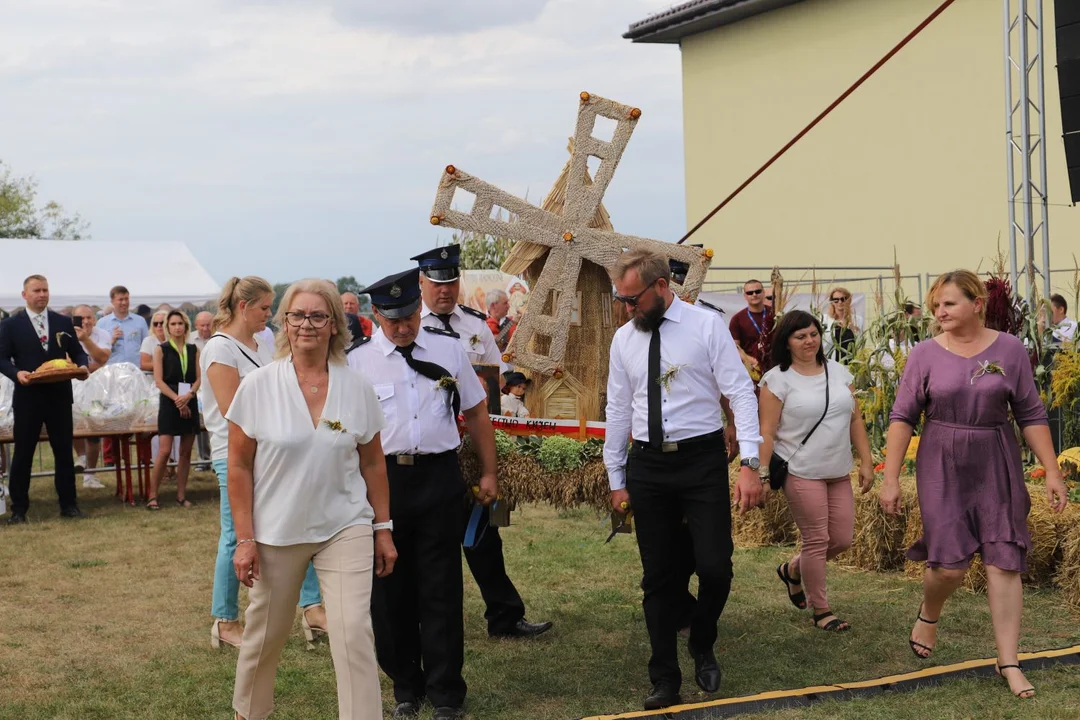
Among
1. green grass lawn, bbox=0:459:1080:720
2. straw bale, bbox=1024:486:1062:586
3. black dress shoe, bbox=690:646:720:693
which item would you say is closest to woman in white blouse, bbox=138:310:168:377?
green grass lawn, bbox=0:459:1080:720

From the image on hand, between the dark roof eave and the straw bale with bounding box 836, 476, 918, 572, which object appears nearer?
the straw bale with bounding box 836, 476, 918, 572

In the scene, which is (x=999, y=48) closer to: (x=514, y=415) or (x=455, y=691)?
(x=514, y=415)

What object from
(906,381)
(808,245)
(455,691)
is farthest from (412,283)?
(808,245)

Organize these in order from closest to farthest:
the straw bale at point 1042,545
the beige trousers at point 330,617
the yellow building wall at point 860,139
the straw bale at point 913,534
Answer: the beige trousers at point 330,617, the straw bale at point 1042,545, the straw bale at point 913,534, the yellow building wall at point 860,139

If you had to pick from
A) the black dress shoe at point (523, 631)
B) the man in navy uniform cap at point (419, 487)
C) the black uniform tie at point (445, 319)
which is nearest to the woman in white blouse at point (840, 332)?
the black dress shoe at point (523, 631)

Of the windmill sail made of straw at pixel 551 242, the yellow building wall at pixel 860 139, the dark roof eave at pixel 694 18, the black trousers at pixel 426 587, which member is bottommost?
the black trousers at pixel 426 587

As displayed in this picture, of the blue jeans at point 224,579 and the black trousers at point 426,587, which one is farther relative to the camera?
the blue jeans at point 224,579

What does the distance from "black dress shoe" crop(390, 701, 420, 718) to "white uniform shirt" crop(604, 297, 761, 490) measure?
1349 mm

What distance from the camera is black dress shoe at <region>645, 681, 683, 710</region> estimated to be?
5.52 metres

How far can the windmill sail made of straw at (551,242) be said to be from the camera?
6875 millimetres

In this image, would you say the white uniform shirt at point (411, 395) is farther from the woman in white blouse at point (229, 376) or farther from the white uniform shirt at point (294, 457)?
the woman in white blouse at point (229, 376)

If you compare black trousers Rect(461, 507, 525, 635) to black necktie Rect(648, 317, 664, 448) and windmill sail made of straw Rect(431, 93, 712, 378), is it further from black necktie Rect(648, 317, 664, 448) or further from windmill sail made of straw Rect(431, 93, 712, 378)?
black necktie Rect(648, 317, 664, 448)

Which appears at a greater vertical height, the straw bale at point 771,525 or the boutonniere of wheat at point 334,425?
the boutonniere of wheat at point 334,425

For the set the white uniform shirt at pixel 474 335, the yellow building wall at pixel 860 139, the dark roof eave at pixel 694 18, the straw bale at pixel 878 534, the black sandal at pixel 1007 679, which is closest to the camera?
the black sandal at pixel 1007 679
